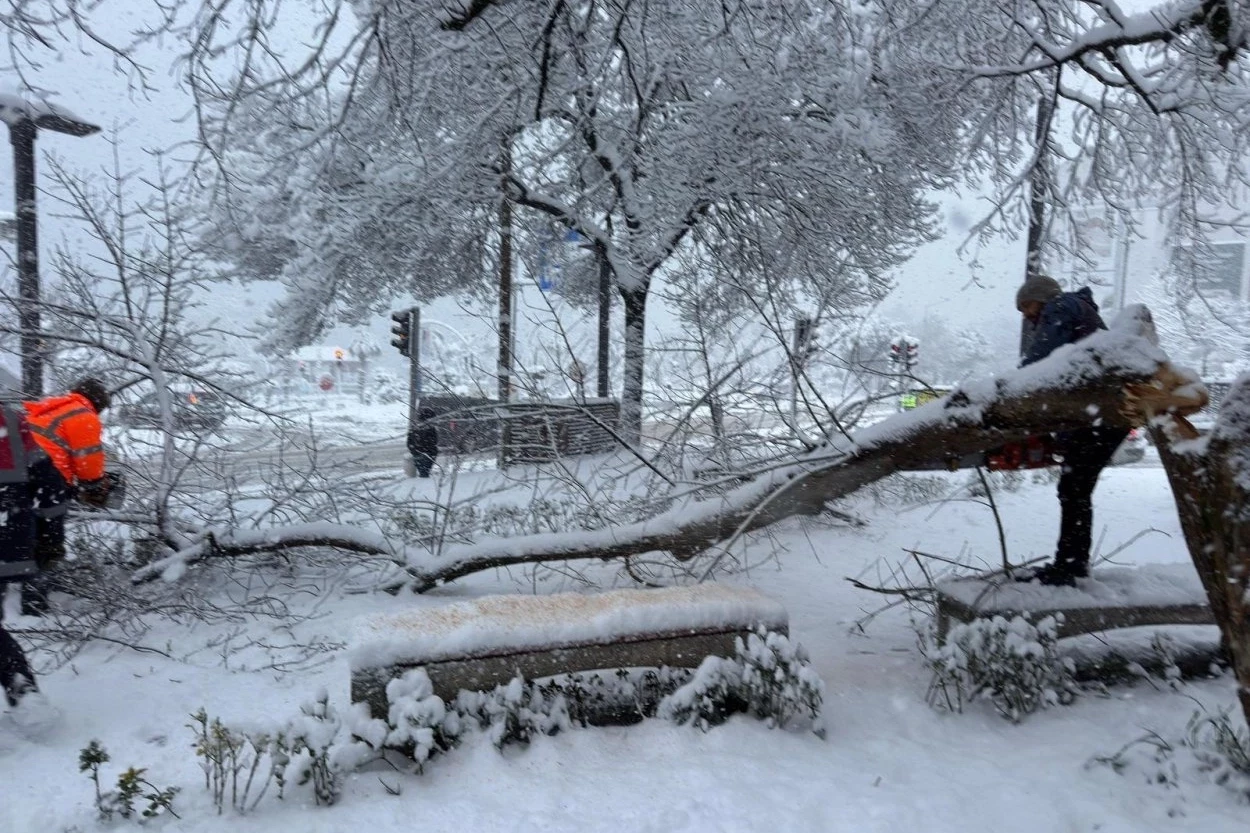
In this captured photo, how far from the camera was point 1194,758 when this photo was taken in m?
3.22

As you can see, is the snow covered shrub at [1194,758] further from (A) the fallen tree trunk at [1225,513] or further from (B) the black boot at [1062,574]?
(B) the black boot at [1062,574]

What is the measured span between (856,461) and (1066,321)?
51.2 inches

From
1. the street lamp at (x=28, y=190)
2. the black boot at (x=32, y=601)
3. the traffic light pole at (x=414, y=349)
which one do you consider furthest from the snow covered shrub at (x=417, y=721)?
the traffic light pole at (x=414, y=349)

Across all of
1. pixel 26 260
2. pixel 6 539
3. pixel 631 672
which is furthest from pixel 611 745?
pixel 26 260

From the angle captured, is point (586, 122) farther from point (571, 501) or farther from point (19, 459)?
point (19, 459)

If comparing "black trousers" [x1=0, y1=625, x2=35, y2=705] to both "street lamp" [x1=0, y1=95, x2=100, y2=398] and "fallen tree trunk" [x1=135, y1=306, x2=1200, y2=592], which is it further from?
"street lamp" [x1=0, y1=95, x2=100, y2=398]

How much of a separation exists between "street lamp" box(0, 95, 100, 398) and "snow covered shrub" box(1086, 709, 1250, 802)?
7017mm

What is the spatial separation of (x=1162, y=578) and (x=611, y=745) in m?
3.03

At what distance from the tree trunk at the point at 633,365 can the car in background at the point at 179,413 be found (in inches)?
127

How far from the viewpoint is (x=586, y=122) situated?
10203 millimetres

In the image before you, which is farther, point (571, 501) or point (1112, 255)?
point (1112, 255)

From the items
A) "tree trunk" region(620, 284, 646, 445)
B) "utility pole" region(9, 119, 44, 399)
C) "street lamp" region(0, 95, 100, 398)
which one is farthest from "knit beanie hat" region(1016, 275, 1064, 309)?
"utility pole" region(9, 119, 44, 399)

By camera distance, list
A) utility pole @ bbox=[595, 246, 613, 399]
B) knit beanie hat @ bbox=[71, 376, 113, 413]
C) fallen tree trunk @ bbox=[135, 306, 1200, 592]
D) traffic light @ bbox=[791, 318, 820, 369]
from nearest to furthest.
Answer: fallen tree trunk @ bbox=[135, 306, 1200, 592], knit beanie hat @ bbox=[71, 376, 113, 413], traffic light @ bbox=[791, 318, 820, 369], utility pole @ bbox=[595, 246, 613, 399]

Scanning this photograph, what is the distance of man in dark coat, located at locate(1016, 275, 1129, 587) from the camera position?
4203 mm
